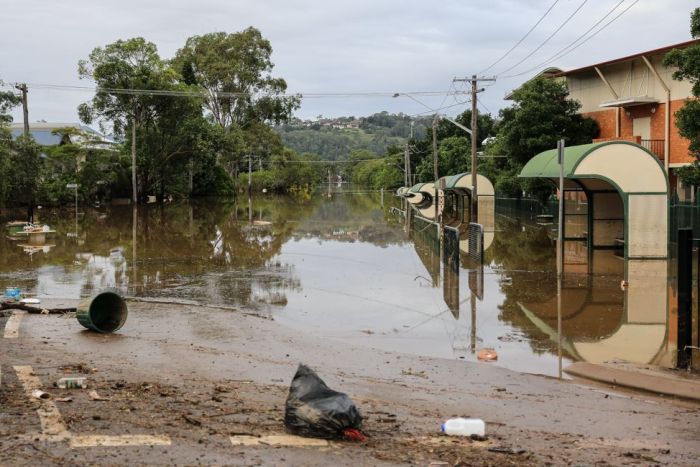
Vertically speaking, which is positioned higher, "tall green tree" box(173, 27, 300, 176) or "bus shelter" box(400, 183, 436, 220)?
"tall green tree" box(173, 27, 300, 176)

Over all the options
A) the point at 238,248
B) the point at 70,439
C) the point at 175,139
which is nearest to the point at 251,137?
the point at 175,139

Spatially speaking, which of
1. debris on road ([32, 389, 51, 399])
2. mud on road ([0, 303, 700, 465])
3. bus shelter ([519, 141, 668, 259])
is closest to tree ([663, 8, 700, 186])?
bus shelter ([519, 141, 668, 259])

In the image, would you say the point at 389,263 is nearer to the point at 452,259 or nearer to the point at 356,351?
the point at 452,259

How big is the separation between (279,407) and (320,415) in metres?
1.37

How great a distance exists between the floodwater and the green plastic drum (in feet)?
10.3

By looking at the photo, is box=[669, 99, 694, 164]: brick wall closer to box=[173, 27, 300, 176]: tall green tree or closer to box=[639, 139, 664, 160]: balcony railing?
box=[639, 139, 664, 160]: balcony railing

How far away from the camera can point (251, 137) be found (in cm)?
8700

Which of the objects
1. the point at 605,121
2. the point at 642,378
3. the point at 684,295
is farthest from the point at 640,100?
the point at 642,378

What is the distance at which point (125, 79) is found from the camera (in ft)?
205

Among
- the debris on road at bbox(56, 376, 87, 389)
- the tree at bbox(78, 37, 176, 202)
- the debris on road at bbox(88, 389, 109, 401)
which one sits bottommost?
the debris on road at bbox(88, 389, 109, 401)

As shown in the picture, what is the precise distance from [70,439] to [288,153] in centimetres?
11684

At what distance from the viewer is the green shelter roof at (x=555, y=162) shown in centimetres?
2462

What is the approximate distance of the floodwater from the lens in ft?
44.6

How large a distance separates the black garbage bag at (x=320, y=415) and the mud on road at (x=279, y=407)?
151 mm
